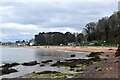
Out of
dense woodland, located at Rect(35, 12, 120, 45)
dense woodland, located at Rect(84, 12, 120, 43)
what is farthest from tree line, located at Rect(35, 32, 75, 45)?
dense woodland, located at Rect(84, 12, 120, 43)

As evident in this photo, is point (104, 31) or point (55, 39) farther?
point (55, 39)

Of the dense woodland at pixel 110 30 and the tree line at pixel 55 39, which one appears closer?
the dense woodland at pixel 110 30

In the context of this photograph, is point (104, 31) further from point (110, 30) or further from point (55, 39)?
point (55, 39)

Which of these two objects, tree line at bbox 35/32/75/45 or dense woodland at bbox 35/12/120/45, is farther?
tree line at bbox 35/32/75/45

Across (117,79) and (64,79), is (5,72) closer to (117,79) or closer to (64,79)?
(64,79)

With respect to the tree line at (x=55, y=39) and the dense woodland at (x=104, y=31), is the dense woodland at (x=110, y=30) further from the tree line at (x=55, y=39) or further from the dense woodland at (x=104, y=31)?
the tree line at (x=55, y=39)

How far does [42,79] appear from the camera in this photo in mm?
16797

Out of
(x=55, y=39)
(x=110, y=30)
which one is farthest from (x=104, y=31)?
(x=55, y=39)

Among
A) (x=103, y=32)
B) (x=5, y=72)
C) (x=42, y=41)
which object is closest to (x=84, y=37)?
(x=103, y=32)

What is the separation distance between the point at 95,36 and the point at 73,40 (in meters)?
42.9

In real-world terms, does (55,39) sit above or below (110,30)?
below

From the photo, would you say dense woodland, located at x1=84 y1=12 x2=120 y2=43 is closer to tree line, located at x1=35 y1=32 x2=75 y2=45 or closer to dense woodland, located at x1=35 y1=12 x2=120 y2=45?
dense woodland, located at x1=35 y1=12 x2=120 y2=45

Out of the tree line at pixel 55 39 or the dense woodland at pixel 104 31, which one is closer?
the dense woodland at pixel 104 31

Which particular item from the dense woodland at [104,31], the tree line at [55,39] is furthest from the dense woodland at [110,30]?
the tree line at [55,39]
